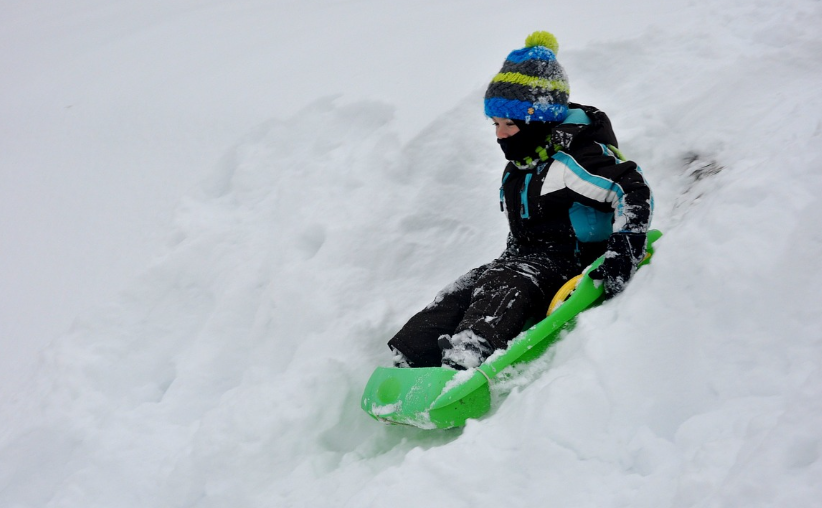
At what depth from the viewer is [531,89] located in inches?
94.4

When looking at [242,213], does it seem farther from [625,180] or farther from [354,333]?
[625,180]

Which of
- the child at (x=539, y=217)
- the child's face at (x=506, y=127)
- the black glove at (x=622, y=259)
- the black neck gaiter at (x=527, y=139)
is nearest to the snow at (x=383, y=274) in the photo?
the black glove at (x=622, y=259)

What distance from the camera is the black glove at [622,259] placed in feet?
7.01

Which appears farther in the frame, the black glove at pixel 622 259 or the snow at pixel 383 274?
the black glove at pixel 622 259

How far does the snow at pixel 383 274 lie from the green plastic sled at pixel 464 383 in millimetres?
82

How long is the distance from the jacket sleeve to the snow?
15 centimetres

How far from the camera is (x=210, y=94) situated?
5.71 m

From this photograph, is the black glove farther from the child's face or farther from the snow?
the child's face

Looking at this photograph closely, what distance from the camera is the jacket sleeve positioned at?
216 cm

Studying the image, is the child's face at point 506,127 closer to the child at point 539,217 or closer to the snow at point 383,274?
the child at point 539,217

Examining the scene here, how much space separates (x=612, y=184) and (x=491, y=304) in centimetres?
60

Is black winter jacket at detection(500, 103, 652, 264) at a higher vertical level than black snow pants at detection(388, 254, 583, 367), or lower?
higher

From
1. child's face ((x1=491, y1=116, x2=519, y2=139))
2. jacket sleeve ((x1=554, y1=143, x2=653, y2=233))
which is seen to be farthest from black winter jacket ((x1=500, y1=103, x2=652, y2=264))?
child's face ((x1=491, y1=116, x2=519, y2=139))


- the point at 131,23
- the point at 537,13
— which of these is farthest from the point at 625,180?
the point at 131,23
